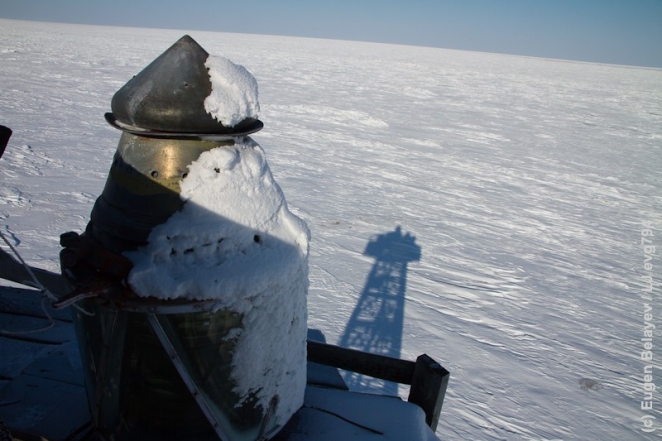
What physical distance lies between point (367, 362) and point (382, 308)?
245 centimetres

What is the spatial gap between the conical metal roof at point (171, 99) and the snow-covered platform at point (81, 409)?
89 cm

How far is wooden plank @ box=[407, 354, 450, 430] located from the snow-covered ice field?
127 cm

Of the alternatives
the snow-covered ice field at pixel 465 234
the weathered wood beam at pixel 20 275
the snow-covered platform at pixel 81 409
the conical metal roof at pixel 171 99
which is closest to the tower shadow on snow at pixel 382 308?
the snow-covered ice field at pixel 465 234

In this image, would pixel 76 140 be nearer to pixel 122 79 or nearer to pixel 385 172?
pixel 385 172

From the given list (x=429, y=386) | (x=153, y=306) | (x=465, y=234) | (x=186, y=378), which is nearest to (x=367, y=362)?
(x=429, y=386)

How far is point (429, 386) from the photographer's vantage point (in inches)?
93.2

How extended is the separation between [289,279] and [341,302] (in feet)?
10.4

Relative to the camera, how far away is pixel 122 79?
61.7 feet

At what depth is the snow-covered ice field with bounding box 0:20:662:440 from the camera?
13.8 feet

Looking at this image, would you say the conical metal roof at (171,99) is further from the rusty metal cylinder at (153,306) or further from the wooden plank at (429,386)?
the wooden plank at (429,386)

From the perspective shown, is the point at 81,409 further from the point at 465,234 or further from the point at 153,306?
the point at 465,234

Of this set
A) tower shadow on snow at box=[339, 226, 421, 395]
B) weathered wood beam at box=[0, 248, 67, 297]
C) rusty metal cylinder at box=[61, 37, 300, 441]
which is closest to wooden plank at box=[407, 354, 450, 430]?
rusty metal cylinder at box=[61, 37, 300, 441]

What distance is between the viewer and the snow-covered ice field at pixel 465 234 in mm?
4191

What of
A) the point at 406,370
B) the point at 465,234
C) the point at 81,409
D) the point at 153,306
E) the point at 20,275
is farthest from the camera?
the point at 465,234
